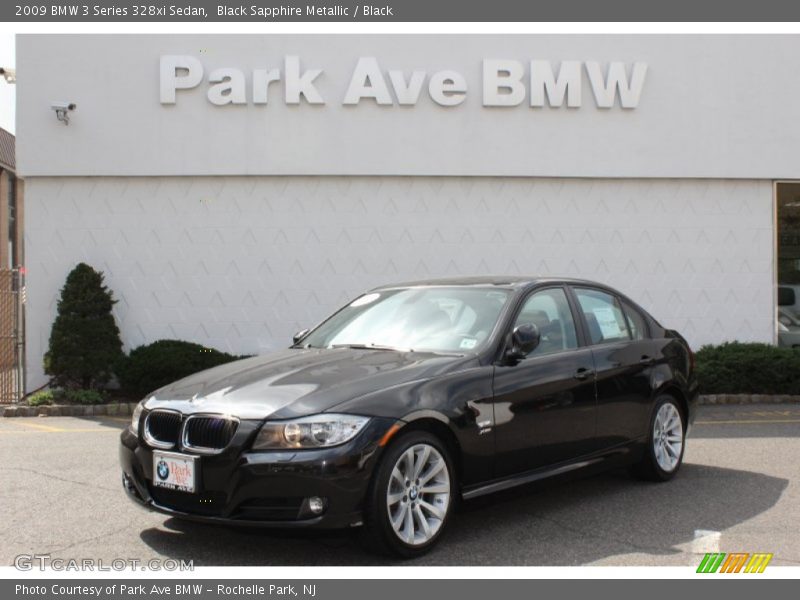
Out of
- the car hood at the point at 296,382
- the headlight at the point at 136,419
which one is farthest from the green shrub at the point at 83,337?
the headlight at the point at 136,419

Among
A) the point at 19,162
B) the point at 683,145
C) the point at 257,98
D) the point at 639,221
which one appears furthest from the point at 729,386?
the point at 19,162

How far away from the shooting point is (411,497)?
4.99 m

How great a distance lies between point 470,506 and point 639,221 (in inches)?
378

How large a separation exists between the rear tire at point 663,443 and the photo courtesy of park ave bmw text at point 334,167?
665 centimetres

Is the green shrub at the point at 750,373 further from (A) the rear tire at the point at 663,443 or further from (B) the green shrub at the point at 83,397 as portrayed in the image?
(B) the green shrub at the point at 83,397

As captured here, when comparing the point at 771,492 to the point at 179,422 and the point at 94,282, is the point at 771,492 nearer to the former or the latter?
the point at 179,422

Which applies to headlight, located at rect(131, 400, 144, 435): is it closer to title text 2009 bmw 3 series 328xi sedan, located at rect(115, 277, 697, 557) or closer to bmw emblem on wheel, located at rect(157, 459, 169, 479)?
title text 2009 bmw 3 series 328xi sedan, located at rect(115, 277, 697, 557)

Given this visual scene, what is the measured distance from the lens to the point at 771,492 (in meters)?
6.82

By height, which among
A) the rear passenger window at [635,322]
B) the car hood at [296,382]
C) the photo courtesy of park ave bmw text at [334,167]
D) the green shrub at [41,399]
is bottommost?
the green shrub at [41,399]

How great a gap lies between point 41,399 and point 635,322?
834cm

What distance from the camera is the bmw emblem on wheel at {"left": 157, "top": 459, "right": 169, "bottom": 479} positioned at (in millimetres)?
5012

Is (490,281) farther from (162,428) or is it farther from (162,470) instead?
(162,470)

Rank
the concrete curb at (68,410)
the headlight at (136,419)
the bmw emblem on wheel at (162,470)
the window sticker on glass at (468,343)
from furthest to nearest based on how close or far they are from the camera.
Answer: the concrete curb at (68,410), the window sticker on glass at (468,343), the headlight at (136,419), the bmw emblem on wheel at (162,470)

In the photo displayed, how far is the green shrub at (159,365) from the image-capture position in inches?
483
